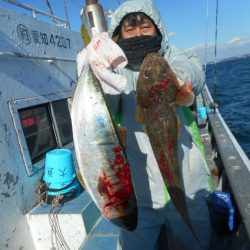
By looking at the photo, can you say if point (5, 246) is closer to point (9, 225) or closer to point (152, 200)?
point (9, 225)

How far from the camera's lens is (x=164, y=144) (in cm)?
237

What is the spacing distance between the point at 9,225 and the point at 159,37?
330 cm

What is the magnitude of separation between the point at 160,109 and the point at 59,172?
275cm

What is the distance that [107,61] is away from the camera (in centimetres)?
225

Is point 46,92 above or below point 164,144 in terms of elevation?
above

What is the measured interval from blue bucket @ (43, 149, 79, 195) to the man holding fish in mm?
1932

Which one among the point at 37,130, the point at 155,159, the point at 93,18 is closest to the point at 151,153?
the point at 155,159

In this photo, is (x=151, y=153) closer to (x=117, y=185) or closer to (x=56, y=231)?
(x=117, y=185)

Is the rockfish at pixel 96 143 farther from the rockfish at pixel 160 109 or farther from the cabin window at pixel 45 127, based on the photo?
the cabin window at pixel 45 127

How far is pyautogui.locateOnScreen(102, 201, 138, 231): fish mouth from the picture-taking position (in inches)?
89.2

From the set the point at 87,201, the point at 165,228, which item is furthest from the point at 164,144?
the point at 87,201

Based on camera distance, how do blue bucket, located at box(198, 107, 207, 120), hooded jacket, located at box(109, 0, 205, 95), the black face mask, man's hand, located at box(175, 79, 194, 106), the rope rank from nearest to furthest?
man's hand, located at box(175, 79, 194, 106) < hooded jacket, located at box(109, 0, 205, 95) < the black face mask < the rope < blue bucket, located at box(198, 107, 207, 120)

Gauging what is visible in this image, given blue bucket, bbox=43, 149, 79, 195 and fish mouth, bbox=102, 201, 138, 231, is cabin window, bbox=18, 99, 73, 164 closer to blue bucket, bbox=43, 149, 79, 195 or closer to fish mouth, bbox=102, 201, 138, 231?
blue bucket, bbox=43, 149, 79, 195

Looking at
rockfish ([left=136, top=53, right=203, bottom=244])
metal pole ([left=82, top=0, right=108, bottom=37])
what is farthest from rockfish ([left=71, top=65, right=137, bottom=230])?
metal pole ([left=82, top=0, right=108, bottom=37])
